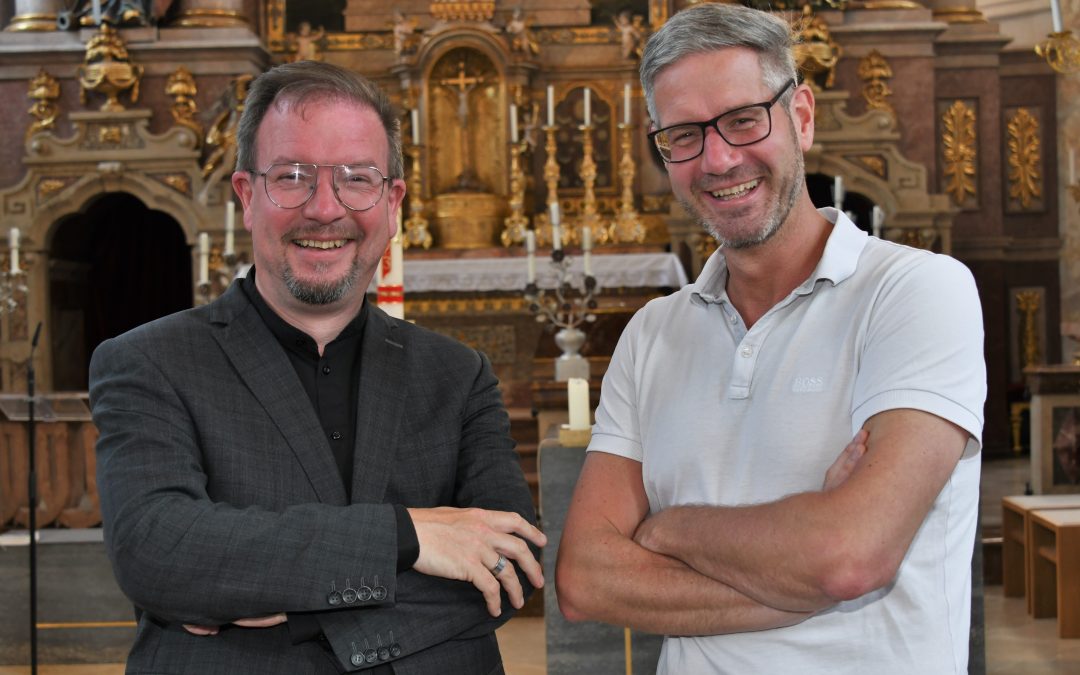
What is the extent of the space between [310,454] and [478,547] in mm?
305

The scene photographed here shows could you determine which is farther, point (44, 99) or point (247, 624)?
point (44, 99)

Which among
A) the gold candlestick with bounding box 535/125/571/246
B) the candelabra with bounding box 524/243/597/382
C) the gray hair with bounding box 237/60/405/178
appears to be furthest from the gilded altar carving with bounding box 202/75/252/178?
the gray hair with bounding box 237/60/405/178

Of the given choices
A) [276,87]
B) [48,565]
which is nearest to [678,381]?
[276,87]

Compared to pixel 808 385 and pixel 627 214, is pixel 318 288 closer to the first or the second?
pixel 808 385

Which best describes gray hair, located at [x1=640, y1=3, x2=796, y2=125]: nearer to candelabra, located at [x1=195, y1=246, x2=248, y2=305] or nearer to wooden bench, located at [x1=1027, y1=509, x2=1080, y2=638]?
wooden bench, located at [x1=1027, y1=509, x2=1080, y2=638]

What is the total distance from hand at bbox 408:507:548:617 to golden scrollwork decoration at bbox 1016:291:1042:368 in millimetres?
9196

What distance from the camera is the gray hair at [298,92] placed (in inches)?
79.8

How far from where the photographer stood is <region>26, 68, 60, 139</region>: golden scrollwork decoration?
9.94m

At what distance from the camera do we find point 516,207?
984 centimetres

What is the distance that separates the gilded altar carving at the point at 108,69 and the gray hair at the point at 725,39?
28.0 feet

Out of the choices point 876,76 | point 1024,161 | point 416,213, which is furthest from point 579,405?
point 1024,161

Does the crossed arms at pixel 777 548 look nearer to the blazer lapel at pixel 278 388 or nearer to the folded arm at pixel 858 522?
the folded arm at pixel 858 522

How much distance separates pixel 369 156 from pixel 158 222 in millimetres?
9672

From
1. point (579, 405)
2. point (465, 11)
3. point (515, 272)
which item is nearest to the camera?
point (579, 405)
